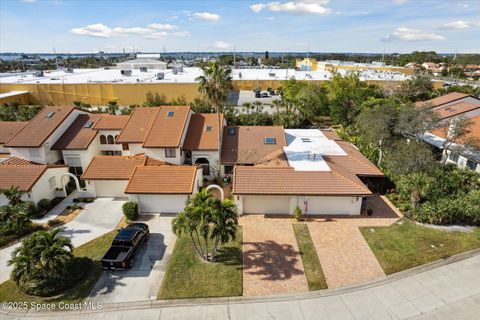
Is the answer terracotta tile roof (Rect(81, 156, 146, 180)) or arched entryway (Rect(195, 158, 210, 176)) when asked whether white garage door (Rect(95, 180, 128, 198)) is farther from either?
arched entryway (Rect(195, 158, 210, 176))

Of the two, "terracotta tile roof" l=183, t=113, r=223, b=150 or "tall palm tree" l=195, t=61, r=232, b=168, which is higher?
"tall palm tree" l=195, t=61, r=232, b=168

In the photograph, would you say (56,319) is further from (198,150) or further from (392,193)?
(392,193)

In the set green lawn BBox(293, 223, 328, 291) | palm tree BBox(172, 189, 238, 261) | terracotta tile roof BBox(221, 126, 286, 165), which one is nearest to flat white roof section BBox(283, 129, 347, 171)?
terracotta tile roof BBox(221, 126, 286, 165)

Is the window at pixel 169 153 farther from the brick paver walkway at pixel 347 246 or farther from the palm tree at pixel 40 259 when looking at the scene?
the brick paver walkway at pixel 347 246

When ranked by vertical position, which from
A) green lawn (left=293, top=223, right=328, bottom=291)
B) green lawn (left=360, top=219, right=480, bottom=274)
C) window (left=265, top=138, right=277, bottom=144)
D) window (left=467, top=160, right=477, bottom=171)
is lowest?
green lawn (left=293, top=223, right=328, bottom=291)

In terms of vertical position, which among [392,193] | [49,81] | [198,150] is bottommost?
[392,193]

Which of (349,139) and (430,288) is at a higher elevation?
(349,139)

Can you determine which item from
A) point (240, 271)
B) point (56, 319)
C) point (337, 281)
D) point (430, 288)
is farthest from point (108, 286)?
point (430, 288)
